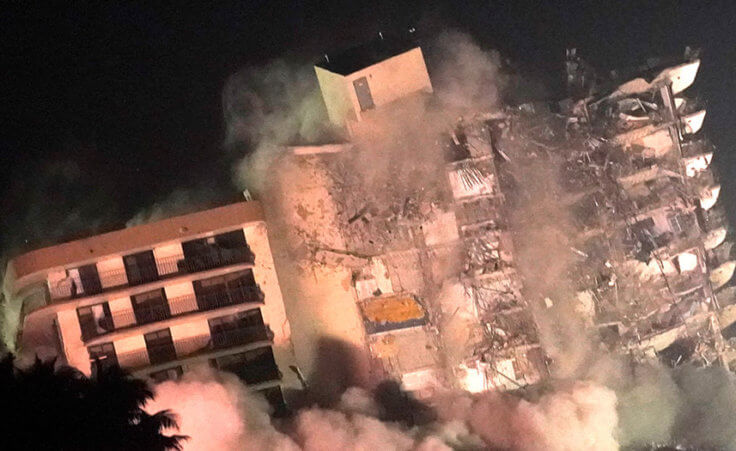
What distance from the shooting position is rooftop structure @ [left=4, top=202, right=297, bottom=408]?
2605 cm

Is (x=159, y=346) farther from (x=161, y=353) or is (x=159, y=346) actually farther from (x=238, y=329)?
(x=238, y=329)

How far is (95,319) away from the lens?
86.5ft

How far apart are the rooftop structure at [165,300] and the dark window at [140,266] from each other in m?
0.03

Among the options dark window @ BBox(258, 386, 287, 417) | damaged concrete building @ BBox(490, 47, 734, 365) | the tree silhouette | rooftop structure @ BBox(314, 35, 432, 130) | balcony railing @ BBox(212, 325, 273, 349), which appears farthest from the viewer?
damaged concrete building @ BBox(490, 47, 734, 365)

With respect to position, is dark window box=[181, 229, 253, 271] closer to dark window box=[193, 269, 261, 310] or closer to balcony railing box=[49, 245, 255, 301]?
balcony railing box=[49, 245, 255, 301]

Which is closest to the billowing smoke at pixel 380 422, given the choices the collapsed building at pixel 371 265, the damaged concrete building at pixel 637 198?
the collapsed building at pixel 371 265

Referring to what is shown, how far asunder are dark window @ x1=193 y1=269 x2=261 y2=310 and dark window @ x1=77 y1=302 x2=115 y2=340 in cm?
263

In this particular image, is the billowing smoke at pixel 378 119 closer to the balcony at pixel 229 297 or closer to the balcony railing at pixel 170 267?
the balcony railing at pixel 170 267

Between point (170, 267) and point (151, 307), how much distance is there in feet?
4.20

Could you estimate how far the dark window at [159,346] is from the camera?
86.1ft

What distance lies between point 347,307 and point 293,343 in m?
1.93

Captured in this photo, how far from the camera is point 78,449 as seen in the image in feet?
52.3

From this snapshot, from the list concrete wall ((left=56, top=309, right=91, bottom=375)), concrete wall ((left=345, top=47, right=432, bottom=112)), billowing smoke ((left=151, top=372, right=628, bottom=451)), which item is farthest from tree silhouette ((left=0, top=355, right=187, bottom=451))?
concrete wall ((left=345, top=47, right=432, bottom=112))

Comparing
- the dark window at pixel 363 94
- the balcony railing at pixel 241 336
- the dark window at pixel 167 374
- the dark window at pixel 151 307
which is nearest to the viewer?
the dark window at pixel 167 374
